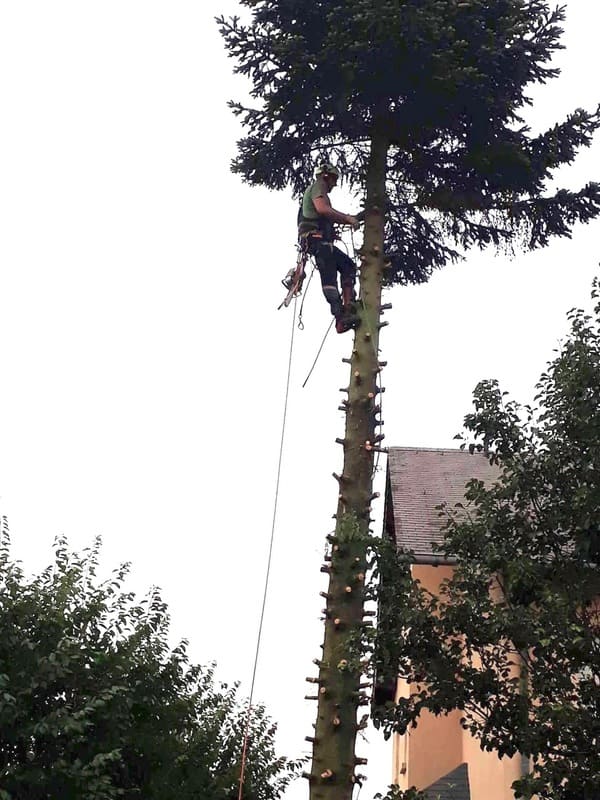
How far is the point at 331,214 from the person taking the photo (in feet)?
29.9

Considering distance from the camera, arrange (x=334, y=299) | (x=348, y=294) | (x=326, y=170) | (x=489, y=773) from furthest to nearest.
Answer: (x=489, y=773), (x=326, y=170), (x=348, y=294), (x=334, y=299)

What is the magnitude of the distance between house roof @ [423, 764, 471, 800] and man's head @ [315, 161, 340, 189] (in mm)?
7932

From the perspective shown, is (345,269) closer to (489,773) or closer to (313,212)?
(313,212)

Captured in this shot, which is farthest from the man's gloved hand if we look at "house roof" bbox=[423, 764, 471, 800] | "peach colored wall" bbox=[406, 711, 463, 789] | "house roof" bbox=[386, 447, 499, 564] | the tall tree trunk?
"house roof" bbox=[423, 764, 471, 800]

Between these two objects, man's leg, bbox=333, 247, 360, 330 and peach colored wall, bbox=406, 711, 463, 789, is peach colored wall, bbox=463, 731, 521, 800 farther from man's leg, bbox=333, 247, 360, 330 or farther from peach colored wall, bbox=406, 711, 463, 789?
man's leg, bbox=333, 247, 360, 330

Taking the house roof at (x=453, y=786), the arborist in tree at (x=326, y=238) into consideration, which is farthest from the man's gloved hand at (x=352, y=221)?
the house roof at (x=453, y=786)

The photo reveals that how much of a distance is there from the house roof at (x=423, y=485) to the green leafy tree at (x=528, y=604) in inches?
165

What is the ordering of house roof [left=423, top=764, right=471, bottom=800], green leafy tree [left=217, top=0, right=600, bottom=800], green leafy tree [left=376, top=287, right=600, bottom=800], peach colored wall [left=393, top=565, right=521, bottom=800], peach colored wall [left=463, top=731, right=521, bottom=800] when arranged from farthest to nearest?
peach colored wall [left=393, top=565, right=521, bottom=800] < house roof [left=423, top=764, right=471, bottom=800] < peach colored wall [left=463, top=731, right=521, bottom=800] < green leafy tree [left=217, top=0, right=600, bottom=800] < green leafy tree [left=376, top=287, right=600, bottom=800]

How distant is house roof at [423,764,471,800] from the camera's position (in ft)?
42.8

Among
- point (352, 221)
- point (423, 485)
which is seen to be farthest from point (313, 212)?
point (423, 485)

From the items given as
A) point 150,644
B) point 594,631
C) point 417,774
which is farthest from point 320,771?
point 417,774

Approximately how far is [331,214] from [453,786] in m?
8.13

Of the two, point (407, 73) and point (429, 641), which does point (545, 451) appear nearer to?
point (429, 641)

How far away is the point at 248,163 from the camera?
10.1 m
